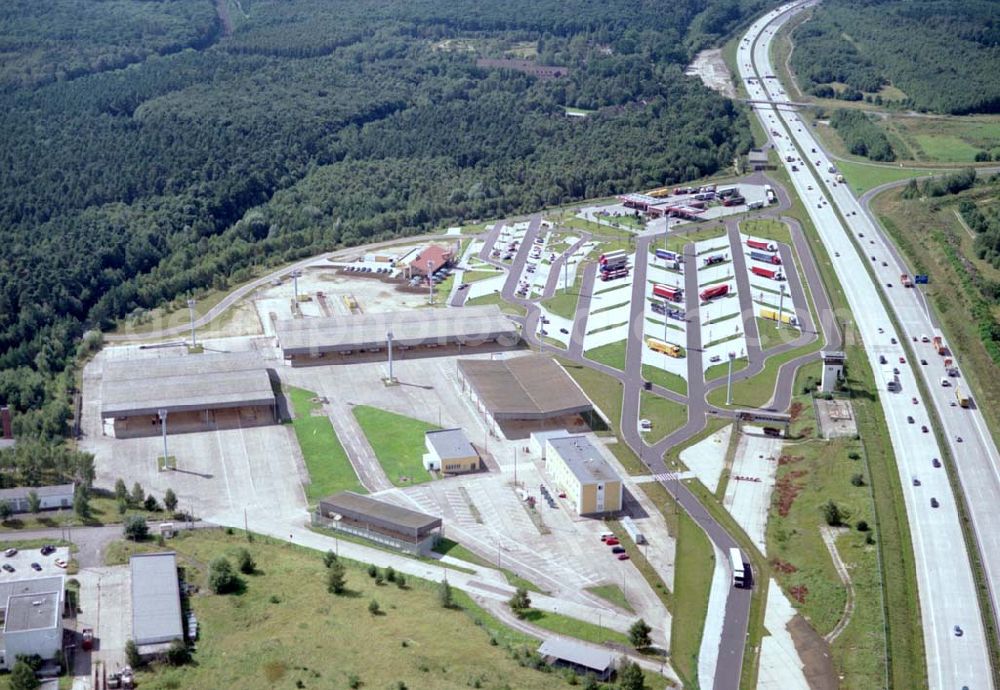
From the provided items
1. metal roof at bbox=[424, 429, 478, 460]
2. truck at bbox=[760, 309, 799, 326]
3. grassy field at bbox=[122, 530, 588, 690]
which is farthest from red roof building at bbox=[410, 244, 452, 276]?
grassy field at bbox=[122, 530, 588, 690]

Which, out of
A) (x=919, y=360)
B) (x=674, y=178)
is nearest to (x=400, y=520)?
(x=919, y=360)

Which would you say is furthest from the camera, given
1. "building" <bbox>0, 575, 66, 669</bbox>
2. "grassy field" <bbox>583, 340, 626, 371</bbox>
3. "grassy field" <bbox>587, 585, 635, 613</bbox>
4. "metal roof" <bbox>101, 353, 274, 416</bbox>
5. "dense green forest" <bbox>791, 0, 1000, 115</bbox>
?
"dense green forest" <bbox>791, 0, 1000, 115</bbox>

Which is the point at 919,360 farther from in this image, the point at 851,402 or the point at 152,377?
the point at 152,377

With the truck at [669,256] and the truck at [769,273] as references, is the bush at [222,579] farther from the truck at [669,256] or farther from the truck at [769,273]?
the truck at [769,273]

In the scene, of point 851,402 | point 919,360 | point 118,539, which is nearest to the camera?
point 118,539

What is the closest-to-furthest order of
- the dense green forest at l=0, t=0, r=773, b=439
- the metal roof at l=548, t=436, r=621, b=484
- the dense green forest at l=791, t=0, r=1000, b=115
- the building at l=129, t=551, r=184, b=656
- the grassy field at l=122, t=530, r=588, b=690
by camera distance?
the grassy field at l=122, t=530, r=588, b=690 → the building at l=129, t=551, r=184, b=656 → the metal roof at l=548, t=436, r=621, b=484 → the dense green forest at l=0, t=0, r=773, b=439 → the dense green forest at l=791, t=0, r=1000, b=115

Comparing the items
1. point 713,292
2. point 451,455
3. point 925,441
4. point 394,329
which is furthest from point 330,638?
point 713,292

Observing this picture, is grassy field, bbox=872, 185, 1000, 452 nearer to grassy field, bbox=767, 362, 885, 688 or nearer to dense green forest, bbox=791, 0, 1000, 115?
grassy field, bbox=767, 362, 885, 688
